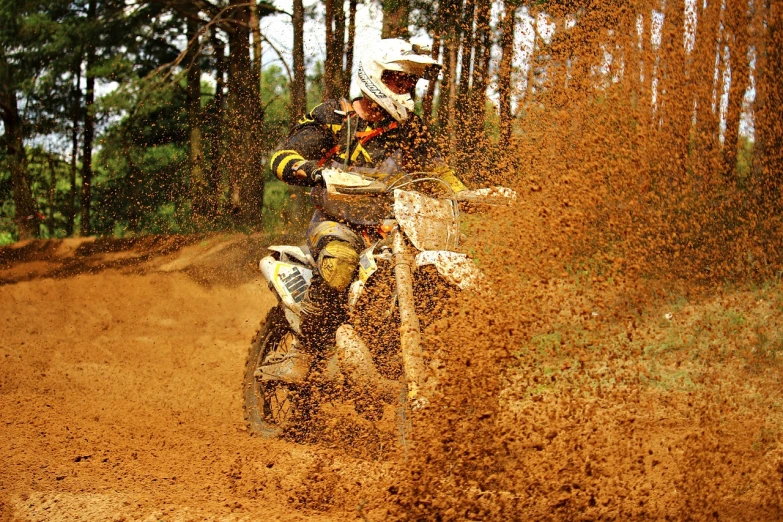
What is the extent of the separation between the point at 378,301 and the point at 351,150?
39.7 inches

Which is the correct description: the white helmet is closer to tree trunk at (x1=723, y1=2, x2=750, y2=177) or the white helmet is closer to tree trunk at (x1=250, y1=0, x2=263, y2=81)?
tree trunk at (x1=723, y1=2, x2=750, y2=177)

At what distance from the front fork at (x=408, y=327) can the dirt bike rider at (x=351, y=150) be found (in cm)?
51

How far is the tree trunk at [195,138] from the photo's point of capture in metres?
18.4

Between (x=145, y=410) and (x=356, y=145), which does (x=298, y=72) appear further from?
(x=356, y=145)

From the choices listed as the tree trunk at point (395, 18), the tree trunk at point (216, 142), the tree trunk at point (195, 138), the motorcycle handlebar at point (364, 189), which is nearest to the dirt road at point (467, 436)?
the motorcycle handlebar at point (364, 189)

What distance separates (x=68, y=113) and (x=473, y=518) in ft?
75.9

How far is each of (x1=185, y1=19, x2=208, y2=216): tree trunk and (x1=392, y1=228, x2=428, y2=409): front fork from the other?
14.8 meters

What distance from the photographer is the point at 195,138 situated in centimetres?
2098

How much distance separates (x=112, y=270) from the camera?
13453 millimetres

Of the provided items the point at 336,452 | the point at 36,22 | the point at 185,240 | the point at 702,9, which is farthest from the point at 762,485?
the point at 36,22

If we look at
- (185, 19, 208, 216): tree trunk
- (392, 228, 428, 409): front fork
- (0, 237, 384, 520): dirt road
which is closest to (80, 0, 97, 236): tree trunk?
(185, 19, 208, 216): tree trunk

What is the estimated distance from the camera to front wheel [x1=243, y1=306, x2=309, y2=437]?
194 inches

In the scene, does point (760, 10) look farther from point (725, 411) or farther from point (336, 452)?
point (336, 452)

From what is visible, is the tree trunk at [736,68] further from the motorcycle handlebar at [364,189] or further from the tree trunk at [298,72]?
the tree trunk at [298,72]
